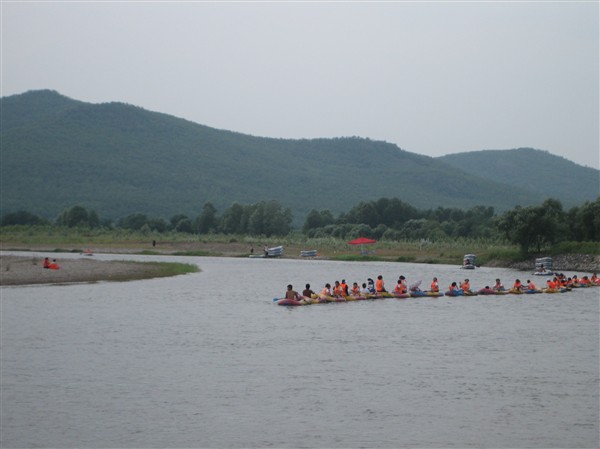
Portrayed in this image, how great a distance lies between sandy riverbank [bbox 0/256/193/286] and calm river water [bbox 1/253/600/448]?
7.74 meters

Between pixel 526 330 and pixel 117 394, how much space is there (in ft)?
59.7

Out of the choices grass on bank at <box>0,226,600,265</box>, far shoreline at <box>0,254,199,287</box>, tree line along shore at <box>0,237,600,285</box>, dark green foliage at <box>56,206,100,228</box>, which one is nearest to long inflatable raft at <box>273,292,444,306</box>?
far shoreline at <box>0,254,199,287</box>

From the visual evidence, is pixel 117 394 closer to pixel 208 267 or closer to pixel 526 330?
pixel 526 330

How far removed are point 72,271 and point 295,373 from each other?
35718mm

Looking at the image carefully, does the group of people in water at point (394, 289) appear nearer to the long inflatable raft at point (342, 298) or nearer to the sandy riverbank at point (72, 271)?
the long inflatable raft at point (342, 298)

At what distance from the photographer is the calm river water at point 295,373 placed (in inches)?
769

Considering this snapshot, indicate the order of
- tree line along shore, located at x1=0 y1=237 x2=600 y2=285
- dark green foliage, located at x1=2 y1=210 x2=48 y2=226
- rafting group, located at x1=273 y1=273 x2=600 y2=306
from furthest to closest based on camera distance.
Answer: dark green foliage, located at x1=2 y1=210 x2=48 y2=226 → tree line along shore, located at x1=0 y1=237 x2=600 y2=285 → rafting group, located at x1=273 y1=273 x2=600 y2=306

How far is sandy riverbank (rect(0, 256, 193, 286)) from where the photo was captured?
5234 cm

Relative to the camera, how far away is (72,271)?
191 ft

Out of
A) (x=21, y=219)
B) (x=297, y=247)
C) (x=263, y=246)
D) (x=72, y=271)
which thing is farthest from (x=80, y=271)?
(x=21, y=219)

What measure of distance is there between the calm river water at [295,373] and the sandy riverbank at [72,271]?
305 inches

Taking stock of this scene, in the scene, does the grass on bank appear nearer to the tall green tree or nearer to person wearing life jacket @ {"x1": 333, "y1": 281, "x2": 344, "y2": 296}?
the tall green tree

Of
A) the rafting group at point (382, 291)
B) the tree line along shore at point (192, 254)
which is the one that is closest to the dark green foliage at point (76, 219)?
the tree line along shore at point (192, 254)

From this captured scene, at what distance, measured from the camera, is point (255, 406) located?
2172cm
